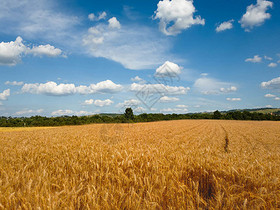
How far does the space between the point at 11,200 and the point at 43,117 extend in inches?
2572

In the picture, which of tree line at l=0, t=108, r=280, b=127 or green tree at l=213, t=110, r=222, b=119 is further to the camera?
green tree at l=213, t=110, r=222, b=119

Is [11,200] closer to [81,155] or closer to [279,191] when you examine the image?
[81,155]

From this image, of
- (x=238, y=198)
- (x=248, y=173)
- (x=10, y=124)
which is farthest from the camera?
(x=10, y=124)

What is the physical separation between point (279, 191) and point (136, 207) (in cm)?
240

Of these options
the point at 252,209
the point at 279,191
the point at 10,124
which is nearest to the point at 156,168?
the point at 252,209

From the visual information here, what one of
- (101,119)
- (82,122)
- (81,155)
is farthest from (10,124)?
(81,155)

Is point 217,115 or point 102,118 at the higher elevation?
point 102,118

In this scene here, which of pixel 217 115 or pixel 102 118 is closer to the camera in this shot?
pixel 102 118

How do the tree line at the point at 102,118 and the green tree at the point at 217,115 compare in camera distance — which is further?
the green tree at the point at 217,115

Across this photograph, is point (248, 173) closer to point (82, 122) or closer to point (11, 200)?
point (11, 200)

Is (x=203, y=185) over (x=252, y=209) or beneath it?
beneath

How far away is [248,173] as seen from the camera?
3428 mm

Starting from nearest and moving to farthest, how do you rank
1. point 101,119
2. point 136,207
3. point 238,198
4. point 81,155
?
1. point 136,207
2. point 238,198
3. point 81,155
4. point 101,119

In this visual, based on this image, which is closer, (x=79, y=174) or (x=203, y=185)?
(x=203, y=185)
